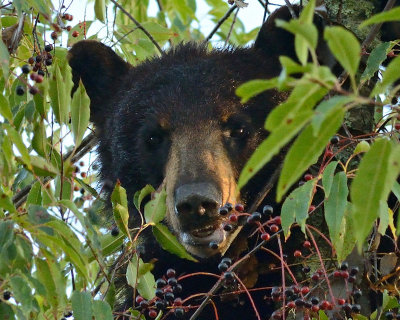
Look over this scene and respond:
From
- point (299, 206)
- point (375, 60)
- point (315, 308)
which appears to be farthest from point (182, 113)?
point (299, 206)

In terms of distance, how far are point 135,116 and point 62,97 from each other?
2195 mm

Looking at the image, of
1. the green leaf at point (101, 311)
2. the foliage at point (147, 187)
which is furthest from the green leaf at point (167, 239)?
the green leaf at point (101, 311)

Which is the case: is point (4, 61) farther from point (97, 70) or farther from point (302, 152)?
point (97, 70)

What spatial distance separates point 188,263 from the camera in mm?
5457

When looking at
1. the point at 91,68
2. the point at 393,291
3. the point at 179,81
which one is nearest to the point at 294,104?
the point at 393,291

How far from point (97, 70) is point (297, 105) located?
13.3 ft

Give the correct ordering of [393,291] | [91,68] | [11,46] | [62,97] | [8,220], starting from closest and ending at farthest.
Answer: [8,220]
[62,97]
[393,291]
[11,46]
[91,68]

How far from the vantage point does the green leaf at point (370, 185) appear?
79.0 inches

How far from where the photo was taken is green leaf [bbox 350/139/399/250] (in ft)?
6.59

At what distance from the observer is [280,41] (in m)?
5.38

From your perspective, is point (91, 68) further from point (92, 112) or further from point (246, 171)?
point (246, 171)

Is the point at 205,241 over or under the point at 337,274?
over

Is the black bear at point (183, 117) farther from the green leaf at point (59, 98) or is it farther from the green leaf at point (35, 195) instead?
the green leaf at point (59, 98)

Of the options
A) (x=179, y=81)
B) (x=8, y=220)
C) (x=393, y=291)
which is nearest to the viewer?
(x=8, y=220)
